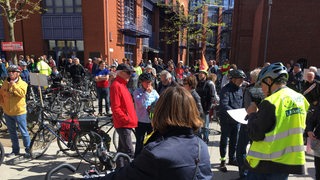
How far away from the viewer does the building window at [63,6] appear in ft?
65.2

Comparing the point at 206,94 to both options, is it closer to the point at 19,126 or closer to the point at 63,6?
the point at 19,126

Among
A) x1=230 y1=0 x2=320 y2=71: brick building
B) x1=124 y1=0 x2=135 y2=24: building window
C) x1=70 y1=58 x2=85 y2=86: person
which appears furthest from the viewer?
x1=124 y1=0 x2=135 y2=24: building window

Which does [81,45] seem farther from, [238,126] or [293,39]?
[238,126]

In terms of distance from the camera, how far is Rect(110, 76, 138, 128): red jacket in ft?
14.2

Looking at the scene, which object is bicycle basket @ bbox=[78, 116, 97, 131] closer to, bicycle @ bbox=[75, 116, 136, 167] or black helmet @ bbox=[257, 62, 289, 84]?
bicycle @ bbox=[75, 116, 136, 167]

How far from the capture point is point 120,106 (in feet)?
14.3

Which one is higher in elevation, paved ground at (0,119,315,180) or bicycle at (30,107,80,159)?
bicycle at (30,107,80,159)

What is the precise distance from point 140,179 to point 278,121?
1473 millimetres

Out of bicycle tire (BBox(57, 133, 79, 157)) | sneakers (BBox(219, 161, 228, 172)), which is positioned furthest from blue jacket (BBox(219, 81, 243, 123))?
bicycle tire (BBox(57, 133, 79, 157))

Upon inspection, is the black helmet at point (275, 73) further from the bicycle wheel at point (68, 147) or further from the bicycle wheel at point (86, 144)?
the bicycle wheel at point (68, 147)

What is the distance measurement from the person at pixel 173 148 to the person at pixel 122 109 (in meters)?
2.61

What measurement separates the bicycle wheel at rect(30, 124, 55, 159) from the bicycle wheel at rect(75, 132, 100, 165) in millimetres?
682

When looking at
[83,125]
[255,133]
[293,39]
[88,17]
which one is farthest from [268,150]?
[293,39]

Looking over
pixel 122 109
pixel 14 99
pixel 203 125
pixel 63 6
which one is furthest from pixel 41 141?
pixel 63 6
